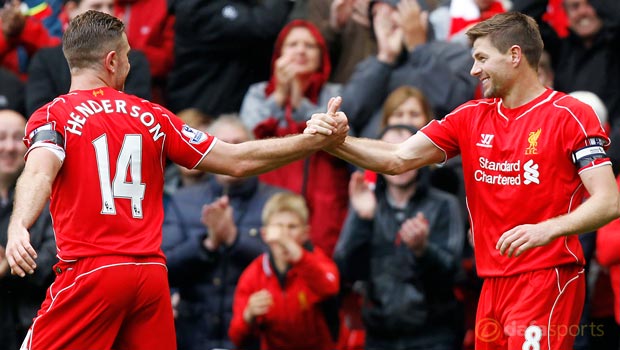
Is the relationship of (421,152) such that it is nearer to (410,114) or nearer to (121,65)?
(121,65)

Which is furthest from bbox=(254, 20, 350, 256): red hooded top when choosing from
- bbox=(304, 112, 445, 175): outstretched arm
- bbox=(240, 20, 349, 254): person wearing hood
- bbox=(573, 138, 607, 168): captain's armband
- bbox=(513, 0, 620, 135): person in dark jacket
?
bbox=(573, 138, 607, 168): captain's armband

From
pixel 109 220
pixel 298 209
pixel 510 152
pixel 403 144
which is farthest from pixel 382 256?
pixel 109 220

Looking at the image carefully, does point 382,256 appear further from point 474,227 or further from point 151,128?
point 151,128

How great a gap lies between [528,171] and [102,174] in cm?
266

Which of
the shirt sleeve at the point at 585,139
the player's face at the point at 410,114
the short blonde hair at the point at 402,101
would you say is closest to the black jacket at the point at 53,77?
the short blonde hair at the point at 402,101

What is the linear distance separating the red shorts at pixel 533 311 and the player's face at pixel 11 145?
489 centimetres

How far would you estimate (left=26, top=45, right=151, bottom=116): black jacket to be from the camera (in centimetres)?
1162

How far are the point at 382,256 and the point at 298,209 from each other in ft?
2.66

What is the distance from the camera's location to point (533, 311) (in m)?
7.65

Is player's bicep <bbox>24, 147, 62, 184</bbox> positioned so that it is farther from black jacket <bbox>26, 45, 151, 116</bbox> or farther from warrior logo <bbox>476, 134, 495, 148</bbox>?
black jacket <bbox>26, 45, 151, 116</bbox>

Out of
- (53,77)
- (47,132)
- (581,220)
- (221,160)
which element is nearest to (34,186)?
(47,132)

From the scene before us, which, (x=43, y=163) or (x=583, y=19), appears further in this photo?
(x=583, y=19)

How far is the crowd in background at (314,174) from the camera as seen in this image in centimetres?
1017

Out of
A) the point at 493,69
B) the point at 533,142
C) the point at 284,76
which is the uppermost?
the point at 493,69
